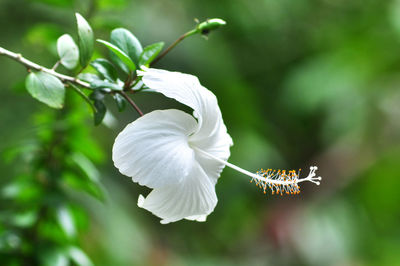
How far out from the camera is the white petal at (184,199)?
416 mm

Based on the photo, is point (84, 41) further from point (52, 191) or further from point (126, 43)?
point (52, 191)

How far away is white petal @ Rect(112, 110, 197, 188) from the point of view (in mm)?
393

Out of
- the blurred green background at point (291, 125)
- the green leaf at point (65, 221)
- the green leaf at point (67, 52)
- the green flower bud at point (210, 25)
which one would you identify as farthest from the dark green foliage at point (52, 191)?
the blurred green background at point (291, 125)

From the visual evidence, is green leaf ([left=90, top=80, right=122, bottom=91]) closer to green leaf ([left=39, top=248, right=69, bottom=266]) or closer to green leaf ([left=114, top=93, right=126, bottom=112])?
green leaf ([left=114, top=93, right=126, bottom=112])

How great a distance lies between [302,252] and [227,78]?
2.87 feet

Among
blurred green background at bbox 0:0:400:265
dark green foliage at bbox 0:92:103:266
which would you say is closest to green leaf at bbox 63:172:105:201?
dark green foliage at bbox 0:92:103:266

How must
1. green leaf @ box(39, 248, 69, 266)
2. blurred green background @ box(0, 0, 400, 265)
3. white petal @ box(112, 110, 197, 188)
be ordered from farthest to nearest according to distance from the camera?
1. blurred green background @ box(0, 0, 400, 265)
2. green leaf @ box(39, 248, 69, 266)
3. white petal @ box(112, 110, 197, 188)

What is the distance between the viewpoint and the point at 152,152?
1.32 ft

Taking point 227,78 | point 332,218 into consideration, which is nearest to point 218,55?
point 227,78

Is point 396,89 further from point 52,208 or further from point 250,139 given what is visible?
point 52,208

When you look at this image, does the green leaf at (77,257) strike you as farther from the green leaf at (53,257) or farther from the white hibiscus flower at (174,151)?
the white hibiscus flower at (174,151)

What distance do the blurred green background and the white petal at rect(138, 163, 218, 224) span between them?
56.4 inches

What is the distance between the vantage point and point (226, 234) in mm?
2121

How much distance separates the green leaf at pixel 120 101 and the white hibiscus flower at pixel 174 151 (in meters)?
0.05
